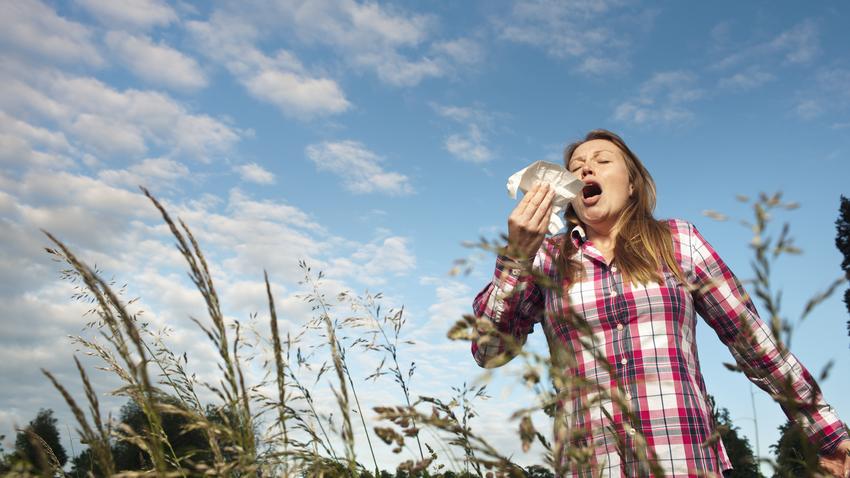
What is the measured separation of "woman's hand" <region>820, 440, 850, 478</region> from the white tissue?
1754mm

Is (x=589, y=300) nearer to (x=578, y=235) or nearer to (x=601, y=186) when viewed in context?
(x=578, y=235)

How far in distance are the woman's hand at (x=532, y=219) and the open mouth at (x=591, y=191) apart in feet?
2.00

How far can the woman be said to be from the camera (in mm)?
3119

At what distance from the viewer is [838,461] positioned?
3068mm

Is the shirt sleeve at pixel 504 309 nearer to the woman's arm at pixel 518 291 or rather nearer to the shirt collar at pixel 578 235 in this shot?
the woman's arm at pixel 518 291

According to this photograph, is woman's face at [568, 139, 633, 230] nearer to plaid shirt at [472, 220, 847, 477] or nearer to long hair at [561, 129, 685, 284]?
long hair at [561, 129, 685, 284]

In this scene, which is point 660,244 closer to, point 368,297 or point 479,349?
point 479,349

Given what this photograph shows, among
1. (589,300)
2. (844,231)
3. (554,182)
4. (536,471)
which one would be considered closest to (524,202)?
(554,182)

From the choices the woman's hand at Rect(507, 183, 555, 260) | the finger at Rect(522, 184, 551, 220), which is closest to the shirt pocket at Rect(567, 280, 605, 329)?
the woman's hand at Rect(507, 183, 555, 260)

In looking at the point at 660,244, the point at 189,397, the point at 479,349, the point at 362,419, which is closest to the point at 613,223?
the point at 660,244

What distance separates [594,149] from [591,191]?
1.23ft

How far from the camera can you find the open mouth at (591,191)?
4.07m

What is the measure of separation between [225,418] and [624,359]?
2.31 meters

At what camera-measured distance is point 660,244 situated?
379 centimetres
